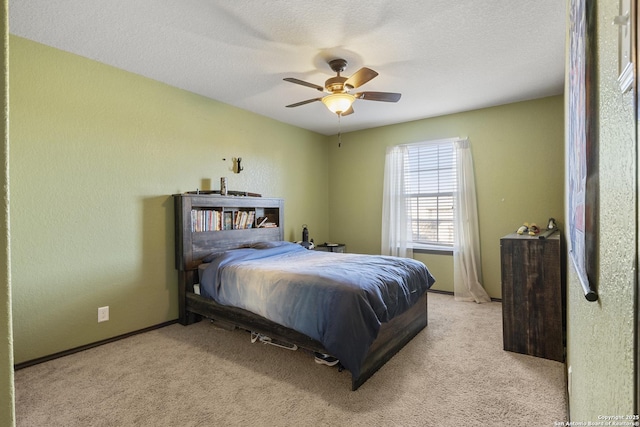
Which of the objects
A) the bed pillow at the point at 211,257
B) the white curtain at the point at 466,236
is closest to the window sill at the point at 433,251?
the white curtain at the point at 466,236

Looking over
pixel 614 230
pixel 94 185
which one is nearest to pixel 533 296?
pixel 614 230

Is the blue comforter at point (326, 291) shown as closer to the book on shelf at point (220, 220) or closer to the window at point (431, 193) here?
the book on shelf at point (220, 220)

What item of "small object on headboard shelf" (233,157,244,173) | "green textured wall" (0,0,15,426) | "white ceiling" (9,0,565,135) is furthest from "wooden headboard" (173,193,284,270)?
"green textured wall" (0,0,15,426)

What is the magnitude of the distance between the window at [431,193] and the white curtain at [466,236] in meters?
0.13

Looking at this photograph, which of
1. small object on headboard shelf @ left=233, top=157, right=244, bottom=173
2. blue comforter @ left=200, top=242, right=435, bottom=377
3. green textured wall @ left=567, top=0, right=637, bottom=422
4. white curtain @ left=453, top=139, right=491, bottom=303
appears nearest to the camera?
green textured wall @ left=567, top=0, right=637, bottom=422

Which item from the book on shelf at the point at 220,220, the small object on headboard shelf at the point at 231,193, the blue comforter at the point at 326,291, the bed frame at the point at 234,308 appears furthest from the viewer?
the small object on headboard shelf at the point at 231,193

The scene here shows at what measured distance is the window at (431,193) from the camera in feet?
15.0

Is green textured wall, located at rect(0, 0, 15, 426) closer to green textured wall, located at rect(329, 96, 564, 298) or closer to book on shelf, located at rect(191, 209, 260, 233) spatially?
book on shelf, located at rect(191, 209, 260, 233)

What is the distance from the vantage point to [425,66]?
3.04m

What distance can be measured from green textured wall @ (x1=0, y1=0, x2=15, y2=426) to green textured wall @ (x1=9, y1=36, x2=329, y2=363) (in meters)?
2.69

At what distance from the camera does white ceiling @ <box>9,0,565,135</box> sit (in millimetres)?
2188

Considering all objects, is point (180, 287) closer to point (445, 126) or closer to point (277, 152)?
point (277, 152)

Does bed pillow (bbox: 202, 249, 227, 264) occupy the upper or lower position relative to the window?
lower

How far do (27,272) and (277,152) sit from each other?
3167 millimetres
